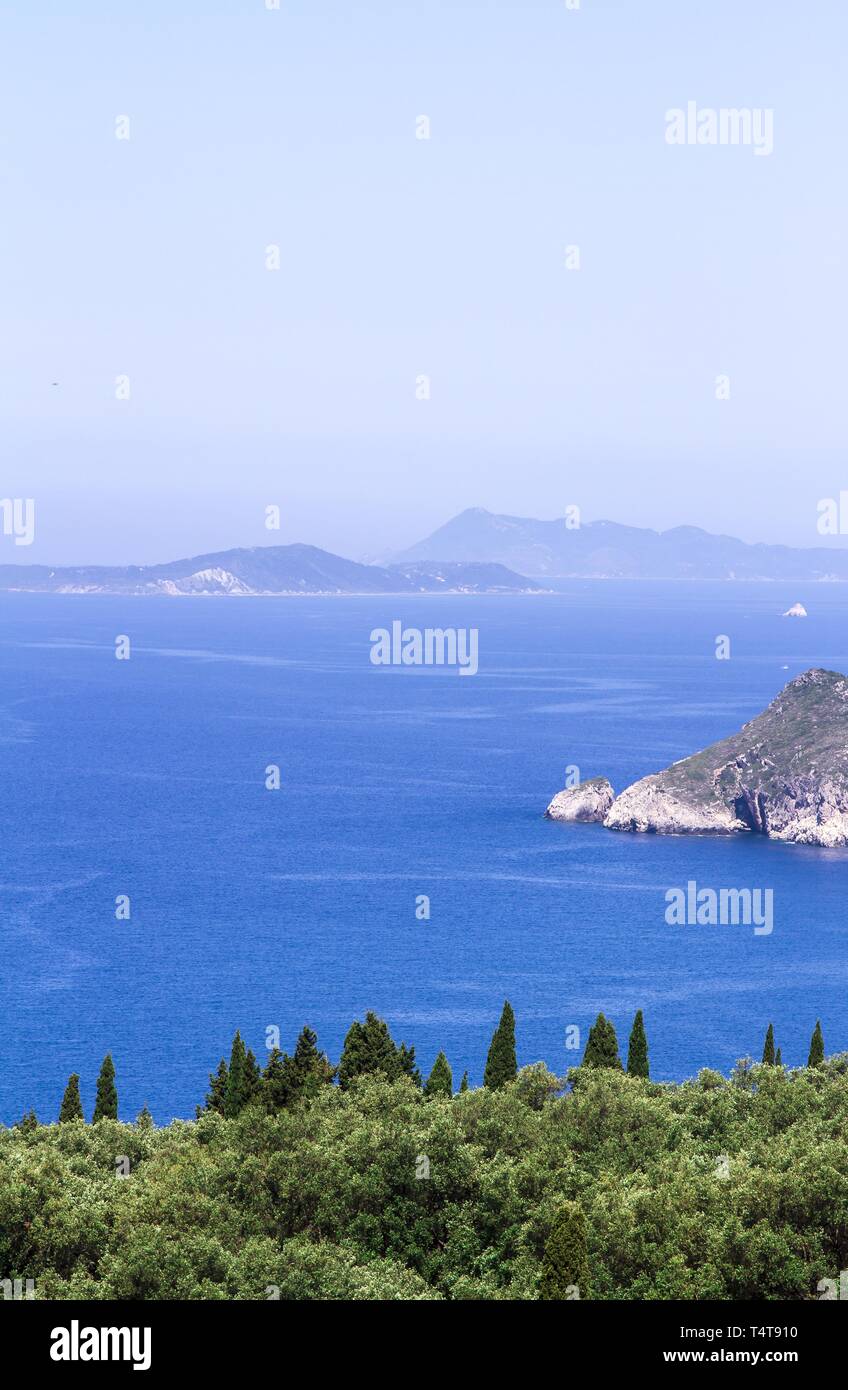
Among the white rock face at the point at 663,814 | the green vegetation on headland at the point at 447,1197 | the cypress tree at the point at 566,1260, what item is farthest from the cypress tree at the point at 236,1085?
the white rock face at the point at 663,814

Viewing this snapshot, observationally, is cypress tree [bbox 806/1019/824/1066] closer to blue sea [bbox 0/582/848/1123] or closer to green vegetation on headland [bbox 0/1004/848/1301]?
green vegetation on headland [bbox 0/1004/848/1301]

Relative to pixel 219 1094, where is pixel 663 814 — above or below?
below

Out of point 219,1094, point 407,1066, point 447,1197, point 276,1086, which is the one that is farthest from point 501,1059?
point 447,1197

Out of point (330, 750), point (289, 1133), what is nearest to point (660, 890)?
point (330, 750)

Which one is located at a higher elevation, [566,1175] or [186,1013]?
[566,1175]

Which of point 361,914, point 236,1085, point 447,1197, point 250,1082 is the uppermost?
point 447,1197

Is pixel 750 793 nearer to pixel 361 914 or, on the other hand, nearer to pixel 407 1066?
pixel 361 914
